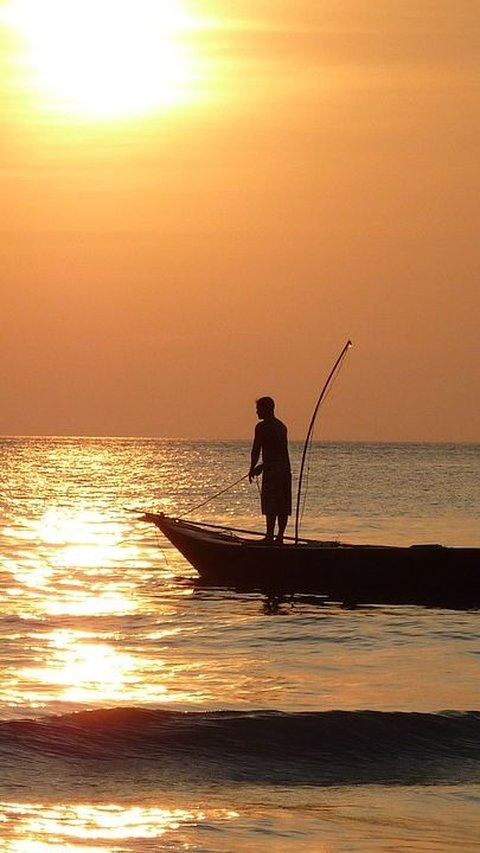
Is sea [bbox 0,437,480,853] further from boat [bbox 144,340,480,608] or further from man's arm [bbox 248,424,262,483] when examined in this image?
man's arm [bbox 248,424,262,483]

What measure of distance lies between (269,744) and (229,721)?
46 cm

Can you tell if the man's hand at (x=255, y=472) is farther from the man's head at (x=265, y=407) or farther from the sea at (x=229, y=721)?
the sea at (x=229, y=721)

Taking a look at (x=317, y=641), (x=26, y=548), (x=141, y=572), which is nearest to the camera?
(x=317, y=641)

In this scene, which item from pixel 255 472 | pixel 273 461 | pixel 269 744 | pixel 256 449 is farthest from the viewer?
pixel 273 461

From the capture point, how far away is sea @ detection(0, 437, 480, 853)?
9.13 metres

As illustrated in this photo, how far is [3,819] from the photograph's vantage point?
29.8 ft

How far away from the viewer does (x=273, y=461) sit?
64.2 ft

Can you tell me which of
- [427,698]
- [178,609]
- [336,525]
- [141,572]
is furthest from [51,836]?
[336,525]

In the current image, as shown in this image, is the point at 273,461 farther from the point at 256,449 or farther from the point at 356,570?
the point at 356,570

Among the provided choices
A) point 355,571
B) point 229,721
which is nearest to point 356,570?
point 355,571

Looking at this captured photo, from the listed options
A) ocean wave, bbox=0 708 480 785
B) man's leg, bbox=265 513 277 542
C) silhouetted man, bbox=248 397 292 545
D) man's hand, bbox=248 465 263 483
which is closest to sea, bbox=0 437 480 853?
ocean wave, bbox=0 708 480 785

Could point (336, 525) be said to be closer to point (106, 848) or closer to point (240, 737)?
point (240, 737)

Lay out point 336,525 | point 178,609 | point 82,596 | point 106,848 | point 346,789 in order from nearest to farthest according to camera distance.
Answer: point 106,848
point 346,789
point 178,609
point 82,596
point 336,525

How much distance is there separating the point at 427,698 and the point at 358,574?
637 cm
